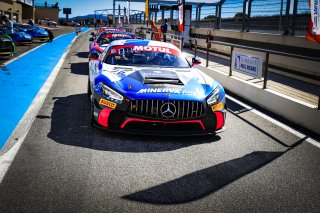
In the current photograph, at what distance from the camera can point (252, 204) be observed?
3.38 metres

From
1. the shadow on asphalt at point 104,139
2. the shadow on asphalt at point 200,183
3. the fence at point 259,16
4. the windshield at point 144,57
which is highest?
the fence at point 259,16

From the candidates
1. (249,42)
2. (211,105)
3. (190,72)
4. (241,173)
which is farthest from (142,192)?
(249,42)

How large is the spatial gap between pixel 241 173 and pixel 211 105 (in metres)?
1.41

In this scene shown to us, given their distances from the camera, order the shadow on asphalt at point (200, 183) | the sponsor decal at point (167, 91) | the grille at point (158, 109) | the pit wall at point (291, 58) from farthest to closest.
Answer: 1. the pit wall at point (291, 58)
2. the sponsor decal at point (167, 91)
3. the grille at point (158, 109)
4. the shadow on asphalt at point (200, 183)

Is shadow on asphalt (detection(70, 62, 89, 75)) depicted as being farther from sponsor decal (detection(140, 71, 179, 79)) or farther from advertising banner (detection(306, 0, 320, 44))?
advertising banner (detection(306, 0, 320, 44))

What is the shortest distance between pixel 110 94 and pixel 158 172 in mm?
1648

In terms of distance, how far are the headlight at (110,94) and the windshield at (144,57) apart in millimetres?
1250

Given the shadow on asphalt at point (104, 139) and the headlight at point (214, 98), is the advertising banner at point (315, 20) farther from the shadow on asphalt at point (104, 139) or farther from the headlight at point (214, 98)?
the shadow on asphalt at point (104, 139)

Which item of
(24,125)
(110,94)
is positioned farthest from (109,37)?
(110,94)

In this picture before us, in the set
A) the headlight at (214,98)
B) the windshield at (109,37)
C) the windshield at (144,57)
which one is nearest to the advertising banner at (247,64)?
the windshield at (144,57)

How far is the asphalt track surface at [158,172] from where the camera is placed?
3.34m

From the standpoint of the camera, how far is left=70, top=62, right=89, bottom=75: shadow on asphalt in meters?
12.0

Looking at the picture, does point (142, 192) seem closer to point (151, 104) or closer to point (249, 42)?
point (151, 104)

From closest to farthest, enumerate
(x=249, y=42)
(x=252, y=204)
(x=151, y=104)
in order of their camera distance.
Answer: (x=252, y=204) → (x=151, y=104) → (x=249, y=42)
